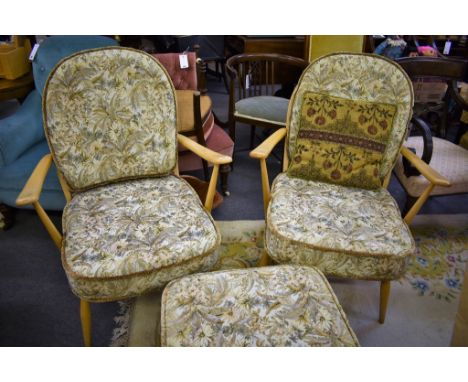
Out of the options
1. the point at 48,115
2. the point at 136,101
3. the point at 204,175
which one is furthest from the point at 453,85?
the point at 48,115

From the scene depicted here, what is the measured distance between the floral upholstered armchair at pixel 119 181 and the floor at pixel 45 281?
0.68 ft

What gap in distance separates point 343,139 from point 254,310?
3.05ft

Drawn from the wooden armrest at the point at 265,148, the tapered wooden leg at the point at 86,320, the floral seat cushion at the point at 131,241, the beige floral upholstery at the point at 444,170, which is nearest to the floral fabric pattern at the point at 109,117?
the floral seat cushion at the point at 131,241

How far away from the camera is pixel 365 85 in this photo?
5.81 ft

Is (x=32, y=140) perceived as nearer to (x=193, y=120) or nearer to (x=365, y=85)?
(x=193, y=120)

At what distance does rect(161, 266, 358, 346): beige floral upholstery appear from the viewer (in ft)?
3.67

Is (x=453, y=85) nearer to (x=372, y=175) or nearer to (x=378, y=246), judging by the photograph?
(x=372, y=175)

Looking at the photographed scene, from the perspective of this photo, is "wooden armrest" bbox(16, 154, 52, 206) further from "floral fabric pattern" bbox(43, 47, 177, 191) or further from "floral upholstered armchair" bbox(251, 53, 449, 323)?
"floral upholstered armchair" bbox(251, 53, 449, 323)

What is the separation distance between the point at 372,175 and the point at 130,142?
108 cm

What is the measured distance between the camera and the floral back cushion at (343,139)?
173cm

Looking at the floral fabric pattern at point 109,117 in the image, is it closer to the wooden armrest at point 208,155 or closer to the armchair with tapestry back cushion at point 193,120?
the wooden armrest at point 208,155

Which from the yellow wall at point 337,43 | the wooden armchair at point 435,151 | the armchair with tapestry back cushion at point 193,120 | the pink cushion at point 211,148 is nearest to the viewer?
the wooden armchair at point 435,151

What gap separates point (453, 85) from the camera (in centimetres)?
234

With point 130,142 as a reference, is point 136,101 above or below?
above
